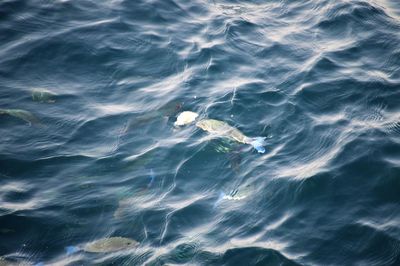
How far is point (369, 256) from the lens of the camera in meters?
3.77

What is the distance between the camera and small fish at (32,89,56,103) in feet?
18.4

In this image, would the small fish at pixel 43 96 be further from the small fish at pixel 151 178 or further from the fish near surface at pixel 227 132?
the fish near surface at pixel 227 132

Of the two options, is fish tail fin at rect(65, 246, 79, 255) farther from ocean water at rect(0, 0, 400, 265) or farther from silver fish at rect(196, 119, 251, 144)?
silver fish at rect(196, 119, 251, 144)

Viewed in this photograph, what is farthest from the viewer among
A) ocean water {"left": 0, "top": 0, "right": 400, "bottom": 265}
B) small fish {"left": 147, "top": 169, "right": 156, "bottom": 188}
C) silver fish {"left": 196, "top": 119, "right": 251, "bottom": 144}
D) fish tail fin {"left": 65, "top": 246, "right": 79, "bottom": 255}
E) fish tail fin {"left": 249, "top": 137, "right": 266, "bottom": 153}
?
silver fish {"left": 196, "top": 119, "right": 251, "bottom": 144}

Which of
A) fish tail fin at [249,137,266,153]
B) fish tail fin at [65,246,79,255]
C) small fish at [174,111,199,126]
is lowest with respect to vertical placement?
fish tail fin at [65,246,79,255]

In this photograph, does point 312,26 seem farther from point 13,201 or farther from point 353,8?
point 13,201

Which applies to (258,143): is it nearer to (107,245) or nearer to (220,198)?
(220,198)

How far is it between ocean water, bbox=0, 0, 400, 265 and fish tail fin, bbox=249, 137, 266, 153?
8 cm

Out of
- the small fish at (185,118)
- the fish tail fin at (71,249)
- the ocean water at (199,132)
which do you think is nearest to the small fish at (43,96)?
the ocean water at (199,132)

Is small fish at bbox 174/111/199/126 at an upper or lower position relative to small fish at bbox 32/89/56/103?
lower

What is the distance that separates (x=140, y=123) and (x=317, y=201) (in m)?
2.41

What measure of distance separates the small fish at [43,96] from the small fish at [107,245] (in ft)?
7.78

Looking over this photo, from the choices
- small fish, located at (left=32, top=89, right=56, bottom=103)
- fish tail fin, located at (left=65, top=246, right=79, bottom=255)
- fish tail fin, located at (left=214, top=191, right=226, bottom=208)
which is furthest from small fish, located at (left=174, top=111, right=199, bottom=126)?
fish tail fin, located at (left=65, top=246, right=79, bottom=255)

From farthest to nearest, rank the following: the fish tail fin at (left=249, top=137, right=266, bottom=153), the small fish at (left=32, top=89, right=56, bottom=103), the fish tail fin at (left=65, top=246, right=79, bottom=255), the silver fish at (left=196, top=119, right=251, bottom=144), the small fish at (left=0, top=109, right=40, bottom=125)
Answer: the small fish at (left=32, top=89, right=56, bottom=103), the small fish at (left=0, top=109, right=40, bottom=125), the silver fish at (left=196, top=119, right=251, bottom=144), the fish tail fin at (left=249, top=137, right=266, bottom=153), the fish tail fin at (left=65, top=246, right=79, bottom=255)
